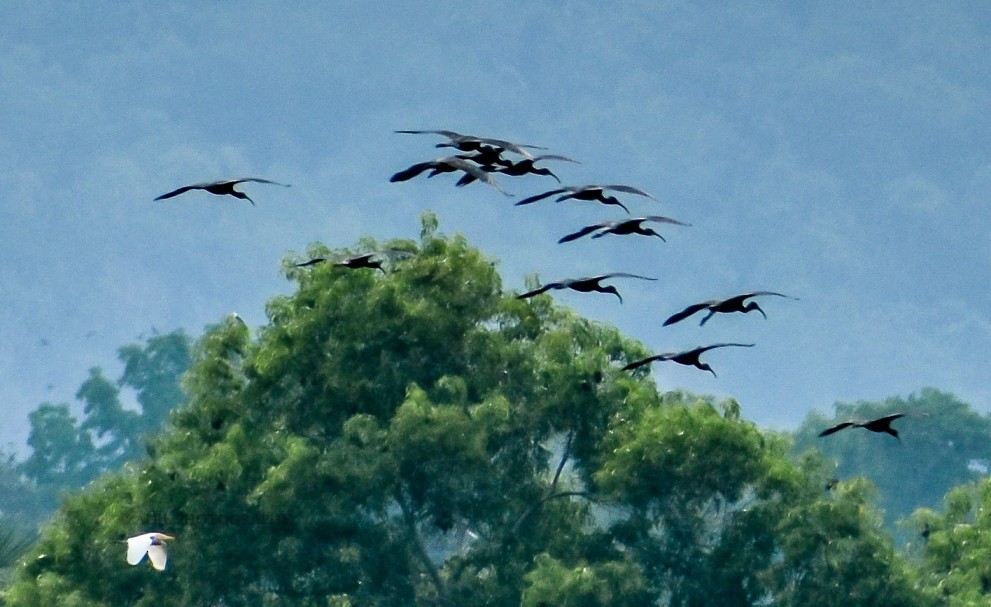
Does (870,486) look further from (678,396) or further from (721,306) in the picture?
(721,306)

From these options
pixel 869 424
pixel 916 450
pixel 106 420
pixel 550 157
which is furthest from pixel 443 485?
pixel 106 420

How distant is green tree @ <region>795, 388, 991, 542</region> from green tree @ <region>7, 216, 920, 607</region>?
69827 millimetres

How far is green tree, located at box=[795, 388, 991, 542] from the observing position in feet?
318

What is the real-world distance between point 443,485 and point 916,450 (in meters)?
76.6

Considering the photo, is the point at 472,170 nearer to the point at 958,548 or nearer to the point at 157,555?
the point at 157,555

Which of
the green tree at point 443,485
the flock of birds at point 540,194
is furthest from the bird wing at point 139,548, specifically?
the green tree at point 443,485

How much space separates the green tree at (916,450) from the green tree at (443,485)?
69.8m

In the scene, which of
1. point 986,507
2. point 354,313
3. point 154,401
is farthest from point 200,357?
point 154,401

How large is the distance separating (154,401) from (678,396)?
287 feet

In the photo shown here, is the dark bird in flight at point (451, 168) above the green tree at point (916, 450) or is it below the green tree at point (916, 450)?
below

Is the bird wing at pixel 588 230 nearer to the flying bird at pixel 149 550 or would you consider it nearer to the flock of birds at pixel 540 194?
the flock of birds at pixel 540 194

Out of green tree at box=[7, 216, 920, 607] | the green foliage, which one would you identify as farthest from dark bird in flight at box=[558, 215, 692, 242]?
the green foliage

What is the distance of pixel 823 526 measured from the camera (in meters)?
26.1

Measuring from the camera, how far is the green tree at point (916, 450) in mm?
97000
